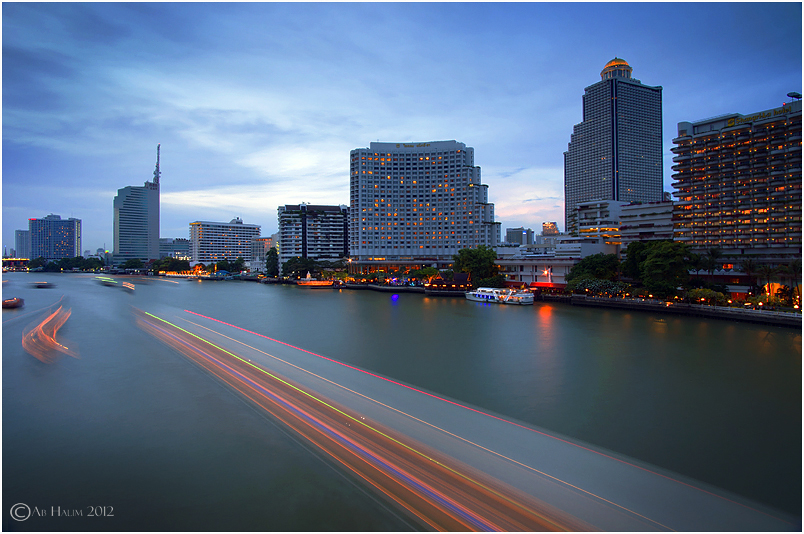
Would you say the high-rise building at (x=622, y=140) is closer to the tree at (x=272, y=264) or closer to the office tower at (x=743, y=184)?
the office tower at (x=743, y=184)

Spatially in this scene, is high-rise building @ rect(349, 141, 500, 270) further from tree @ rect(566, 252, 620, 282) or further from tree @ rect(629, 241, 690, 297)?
tree @ rect(629, 241, 690, 297)

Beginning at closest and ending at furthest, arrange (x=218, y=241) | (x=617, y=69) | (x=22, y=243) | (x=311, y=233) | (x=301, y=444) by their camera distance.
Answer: (x=301, y=444) < (x=311, y=233) < (x=617, y=69) < (x=218, y=241) < (x=22, y=243)

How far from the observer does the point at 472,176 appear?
8244 centimetres

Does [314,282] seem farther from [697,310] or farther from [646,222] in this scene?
[697,310]

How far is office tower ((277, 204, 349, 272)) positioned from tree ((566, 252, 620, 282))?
60963 mm

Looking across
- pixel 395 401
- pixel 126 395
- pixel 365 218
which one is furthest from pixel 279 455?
pixel 365 218

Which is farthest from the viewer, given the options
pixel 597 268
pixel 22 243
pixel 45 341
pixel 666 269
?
pixel 22 243

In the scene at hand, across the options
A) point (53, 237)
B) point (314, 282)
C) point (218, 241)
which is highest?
point (53, 237)

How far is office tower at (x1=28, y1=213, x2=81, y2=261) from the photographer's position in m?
151

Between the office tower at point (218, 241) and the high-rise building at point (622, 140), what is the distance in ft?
371

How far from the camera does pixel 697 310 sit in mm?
30422

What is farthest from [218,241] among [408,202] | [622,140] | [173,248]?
[622,140]

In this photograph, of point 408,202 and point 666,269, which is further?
point 408,202

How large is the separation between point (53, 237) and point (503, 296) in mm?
188585
